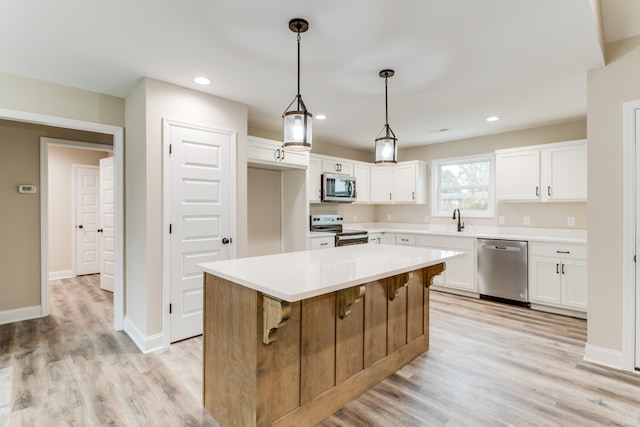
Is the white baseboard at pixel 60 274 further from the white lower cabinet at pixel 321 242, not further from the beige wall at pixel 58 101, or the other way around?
the white lower cabinet at pixel 321 242

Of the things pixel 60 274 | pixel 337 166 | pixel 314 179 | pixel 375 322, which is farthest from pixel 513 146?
pixel 60 274

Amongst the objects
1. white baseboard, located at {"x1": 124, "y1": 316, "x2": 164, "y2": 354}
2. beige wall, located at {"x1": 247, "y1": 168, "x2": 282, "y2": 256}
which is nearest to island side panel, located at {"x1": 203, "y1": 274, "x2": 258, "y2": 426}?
white baseboard, located at {"x1": 124, "y1": 316, "x2": 164, "y2": 354}

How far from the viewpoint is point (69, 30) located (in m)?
2.11

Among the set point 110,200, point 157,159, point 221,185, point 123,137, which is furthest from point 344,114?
point 110,200

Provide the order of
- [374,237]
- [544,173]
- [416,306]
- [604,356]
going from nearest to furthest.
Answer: [604,356], [416,306], [544,173], [374,237]

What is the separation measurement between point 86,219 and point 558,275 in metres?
7.64

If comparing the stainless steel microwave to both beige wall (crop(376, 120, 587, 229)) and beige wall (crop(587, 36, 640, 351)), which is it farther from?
beige wall (crop(587, 36, 640, 351))

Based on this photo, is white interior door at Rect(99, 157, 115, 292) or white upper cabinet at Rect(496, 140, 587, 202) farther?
white interior door at Rect(99, 157, 115, 292)

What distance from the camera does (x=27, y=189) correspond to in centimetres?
376

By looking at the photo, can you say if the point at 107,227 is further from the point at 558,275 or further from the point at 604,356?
the point at 558,275

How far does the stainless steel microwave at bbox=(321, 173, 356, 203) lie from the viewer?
4.93 meters

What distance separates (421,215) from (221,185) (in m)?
3.76

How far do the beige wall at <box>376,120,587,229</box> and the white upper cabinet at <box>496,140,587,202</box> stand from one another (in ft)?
1.03

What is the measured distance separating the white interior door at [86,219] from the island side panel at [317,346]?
237 inches
